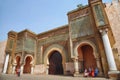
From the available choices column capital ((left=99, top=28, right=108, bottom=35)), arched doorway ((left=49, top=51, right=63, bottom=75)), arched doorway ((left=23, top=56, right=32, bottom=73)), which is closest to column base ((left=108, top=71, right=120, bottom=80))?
column capital ((left=99, top=28, right=108, bottom=35))

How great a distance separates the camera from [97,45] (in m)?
8.39

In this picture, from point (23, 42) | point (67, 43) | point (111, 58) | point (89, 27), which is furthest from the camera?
point (23, 42)

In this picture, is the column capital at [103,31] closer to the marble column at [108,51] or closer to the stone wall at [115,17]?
the marble column at [108,51]

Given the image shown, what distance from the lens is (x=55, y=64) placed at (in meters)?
13.7

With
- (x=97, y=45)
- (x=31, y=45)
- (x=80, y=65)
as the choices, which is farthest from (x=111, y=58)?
(x=31, y=45)

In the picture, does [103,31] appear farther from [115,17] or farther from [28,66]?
[28,66]

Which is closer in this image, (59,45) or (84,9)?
(84,9)

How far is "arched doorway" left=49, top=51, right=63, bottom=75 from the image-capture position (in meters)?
13.2

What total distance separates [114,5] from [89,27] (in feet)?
19.1

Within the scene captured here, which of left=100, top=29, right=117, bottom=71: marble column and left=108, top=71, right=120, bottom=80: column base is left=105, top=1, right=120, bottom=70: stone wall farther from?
left=108, top=71, right=120, bottom=80: column base

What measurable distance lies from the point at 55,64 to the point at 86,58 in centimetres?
508

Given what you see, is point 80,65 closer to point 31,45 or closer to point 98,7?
point 98,7

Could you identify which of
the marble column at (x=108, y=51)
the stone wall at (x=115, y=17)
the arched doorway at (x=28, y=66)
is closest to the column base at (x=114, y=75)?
the marble column at (x=108, y=51)

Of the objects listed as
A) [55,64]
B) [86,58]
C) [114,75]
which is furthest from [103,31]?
[55,64]
